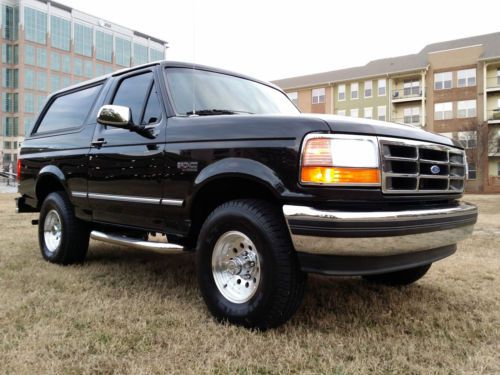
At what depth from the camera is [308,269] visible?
8.96ft

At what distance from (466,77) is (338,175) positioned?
3799 cm

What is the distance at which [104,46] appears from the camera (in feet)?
233

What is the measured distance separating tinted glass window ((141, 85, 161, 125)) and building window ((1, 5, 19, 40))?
68.3 m

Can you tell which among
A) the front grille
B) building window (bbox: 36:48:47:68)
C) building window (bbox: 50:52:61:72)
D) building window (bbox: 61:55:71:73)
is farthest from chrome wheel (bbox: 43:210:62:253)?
building window (bbox: 61:55:71:73)

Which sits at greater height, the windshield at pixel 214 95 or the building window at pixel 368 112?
the building window at pixel 368 112

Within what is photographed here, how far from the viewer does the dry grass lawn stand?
2.55 m

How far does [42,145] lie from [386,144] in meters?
4.14

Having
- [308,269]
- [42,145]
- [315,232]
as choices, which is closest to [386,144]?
[315,232]

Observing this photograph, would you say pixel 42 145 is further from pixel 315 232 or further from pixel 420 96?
Result: pixel 420 96

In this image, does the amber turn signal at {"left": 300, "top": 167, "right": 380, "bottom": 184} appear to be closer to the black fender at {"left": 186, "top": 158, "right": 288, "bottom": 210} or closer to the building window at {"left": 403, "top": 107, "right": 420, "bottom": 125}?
the black fender at {"left": 186, "top": 158, "right": 288, "bottom": 210}

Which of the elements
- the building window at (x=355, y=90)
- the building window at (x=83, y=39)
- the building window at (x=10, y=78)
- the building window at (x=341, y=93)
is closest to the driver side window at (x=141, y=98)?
the building window at (x=355, y=90)

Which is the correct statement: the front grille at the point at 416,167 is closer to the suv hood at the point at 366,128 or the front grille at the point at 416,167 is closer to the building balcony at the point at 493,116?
the suv hood at the point at 366,128

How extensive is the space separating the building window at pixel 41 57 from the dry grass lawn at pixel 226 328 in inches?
2676

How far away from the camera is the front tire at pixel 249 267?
2.83 meters
